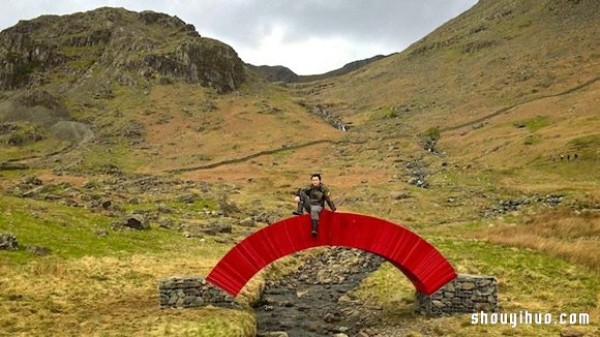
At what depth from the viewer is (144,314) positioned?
2230cm

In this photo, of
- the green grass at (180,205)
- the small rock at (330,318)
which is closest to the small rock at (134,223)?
the green grass at (180,205)

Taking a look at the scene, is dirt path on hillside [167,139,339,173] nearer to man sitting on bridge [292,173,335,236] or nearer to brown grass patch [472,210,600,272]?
brown grass patch [472,210,600,272]

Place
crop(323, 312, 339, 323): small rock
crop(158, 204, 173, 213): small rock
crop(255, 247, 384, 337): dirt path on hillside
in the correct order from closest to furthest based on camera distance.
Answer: crop(255, 247, 384, 337): dirt path on hillside < crop(323, 312, 339, 323): small rock < crop(158, 204, 173, 213): small rock

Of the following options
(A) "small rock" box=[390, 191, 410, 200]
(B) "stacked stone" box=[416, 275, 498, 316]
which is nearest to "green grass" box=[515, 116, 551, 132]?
(A) "small rock" box=[390, 191, 410, 200]

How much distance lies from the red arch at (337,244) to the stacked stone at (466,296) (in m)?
0.41

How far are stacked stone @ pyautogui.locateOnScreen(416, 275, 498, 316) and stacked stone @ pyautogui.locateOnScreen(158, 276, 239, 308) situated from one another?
8690 mm

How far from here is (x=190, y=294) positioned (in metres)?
23.5

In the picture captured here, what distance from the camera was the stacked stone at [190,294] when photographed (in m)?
23.3

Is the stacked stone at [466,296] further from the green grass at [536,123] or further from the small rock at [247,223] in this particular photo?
the green grass at [536,123]

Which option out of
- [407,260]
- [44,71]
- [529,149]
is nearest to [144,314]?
[407,260]

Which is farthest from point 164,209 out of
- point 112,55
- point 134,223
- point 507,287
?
point 112,55

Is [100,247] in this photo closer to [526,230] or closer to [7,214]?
[7,214]

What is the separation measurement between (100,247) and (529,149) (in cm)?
5101

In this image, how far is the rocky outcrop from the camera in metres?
136
